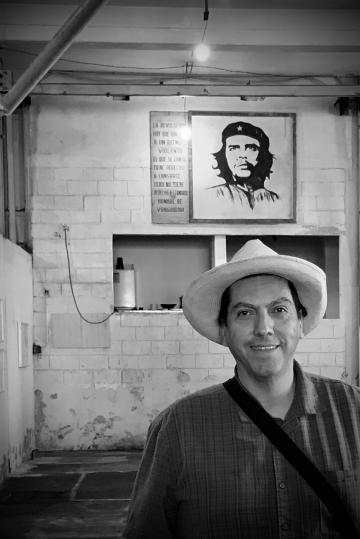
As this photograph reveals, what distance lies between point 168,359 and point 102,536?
2.90m

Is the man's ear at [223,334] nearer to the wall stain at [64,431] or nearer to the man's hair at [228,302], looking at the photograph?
the man's hair at [228,302]

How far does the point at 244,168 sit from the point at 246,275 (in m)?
4.79

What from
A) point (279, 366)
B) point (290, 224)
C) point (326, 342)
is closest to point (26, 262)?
point (290, 224)

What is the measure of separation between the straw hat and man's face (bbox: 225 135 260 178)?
15.2ft

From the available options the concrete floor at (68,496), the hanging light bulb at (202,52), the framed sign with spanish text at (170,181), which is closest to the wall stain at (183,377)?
the concrete floor at (68,496)

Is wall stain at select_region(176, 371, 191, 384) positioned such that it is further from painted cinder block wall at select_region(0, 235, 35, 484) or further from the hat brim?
the hat brim

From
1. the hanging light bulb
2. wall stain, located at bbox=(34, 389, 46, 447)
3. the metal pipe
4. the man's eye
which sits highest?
the hanging light bulb

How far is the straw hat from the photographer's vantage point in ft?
5.61

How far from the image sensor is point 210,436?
5.17ft

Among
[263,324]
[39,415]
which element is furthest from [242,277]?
[39,415]

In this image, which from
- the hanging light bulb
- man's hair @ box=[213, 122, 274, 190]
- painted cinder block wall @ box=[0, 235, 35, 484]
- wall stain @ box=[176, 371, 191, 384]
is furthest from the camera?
man's hair @ box=[213, 122, 274, 190]

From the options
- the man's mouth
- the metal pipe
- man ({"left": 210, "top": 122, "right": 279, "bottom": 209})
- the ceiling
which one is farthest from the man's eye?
man ({"left": 210, "top": 122, "right": 279, "bottom": 209})

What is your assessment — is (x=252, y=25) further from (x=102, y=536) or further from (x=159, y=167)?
(x=102, y=536)

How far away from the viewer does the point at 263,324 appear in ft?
5.39
